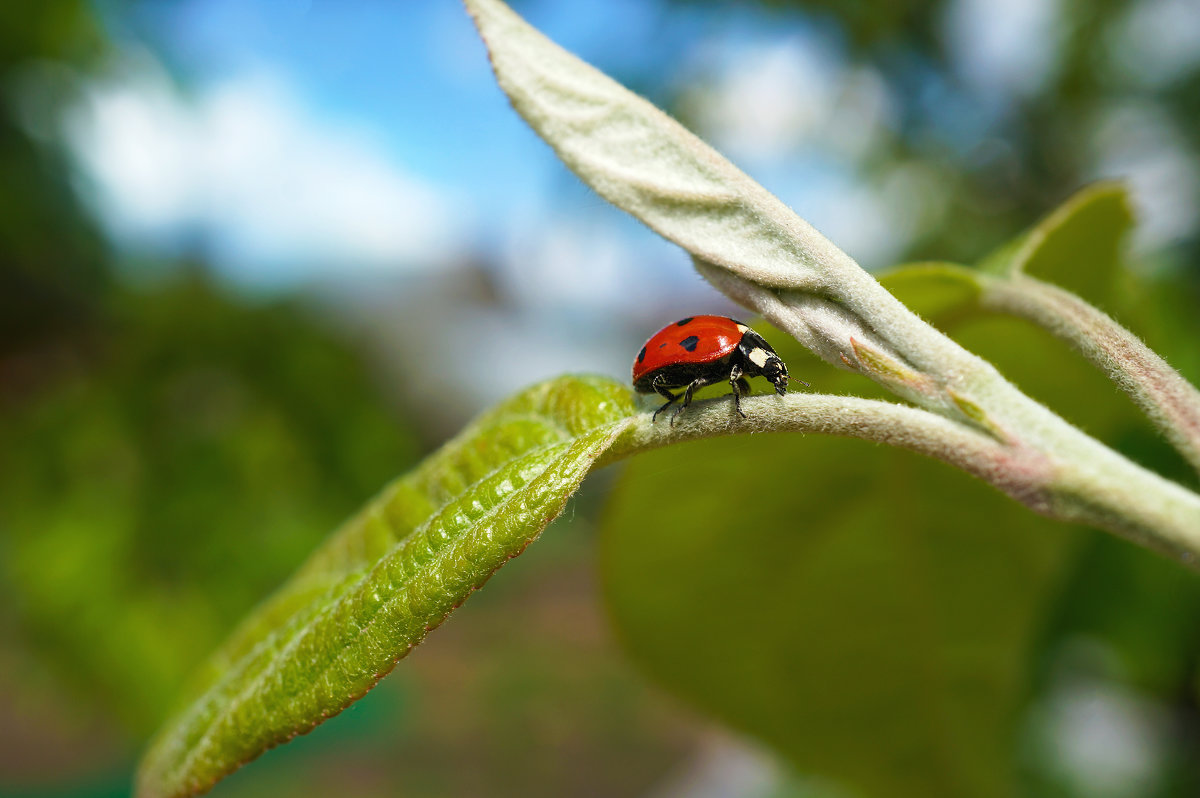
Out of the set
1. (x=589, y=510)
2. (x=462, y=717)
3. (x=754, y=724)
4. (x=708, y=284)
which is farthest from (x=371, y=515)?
(x=589, y=510)

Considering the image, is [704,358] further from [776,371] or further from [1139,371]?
[1139,371]

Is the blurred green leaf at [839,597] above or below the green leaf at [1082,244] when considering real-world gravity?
below

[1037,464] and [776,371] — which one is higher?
[776,371]

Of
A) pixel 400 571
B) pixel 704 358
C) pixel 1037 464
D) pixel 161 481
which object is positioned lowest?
pixel 1037 464

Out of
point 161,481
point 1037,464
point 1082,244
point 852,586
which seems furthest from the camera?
point 161,481

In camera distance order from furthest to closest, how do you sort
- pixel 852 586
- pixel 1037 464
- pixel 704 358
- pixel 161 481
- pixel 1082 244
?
pixel 161 481
pixel 852 586
pixel 1082 244
pixel 704 358
pixel 1037 464

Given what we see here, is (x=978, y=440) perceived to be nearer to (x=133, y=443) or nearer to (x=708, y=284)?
(x=708, y=284)

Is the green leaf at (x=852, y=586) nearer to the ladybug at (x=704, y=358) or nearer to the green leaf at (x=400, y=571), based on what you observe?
the ladybug at (x=704, y=358)

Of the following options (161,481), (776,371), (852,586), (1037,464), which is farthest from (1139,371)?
(161,481)

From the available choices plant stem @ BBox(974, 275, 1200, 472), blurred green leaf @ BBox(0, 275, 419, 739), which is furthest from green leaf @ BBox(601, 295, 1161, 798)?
blurred green leaf @ BBox(0, 275, 419, 739)

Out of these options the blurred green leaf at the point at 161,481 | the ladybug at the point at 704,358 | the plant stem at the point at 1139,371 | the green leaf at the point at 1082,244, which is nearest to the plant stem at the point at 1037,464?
the plant stem at the point at 1139,371
